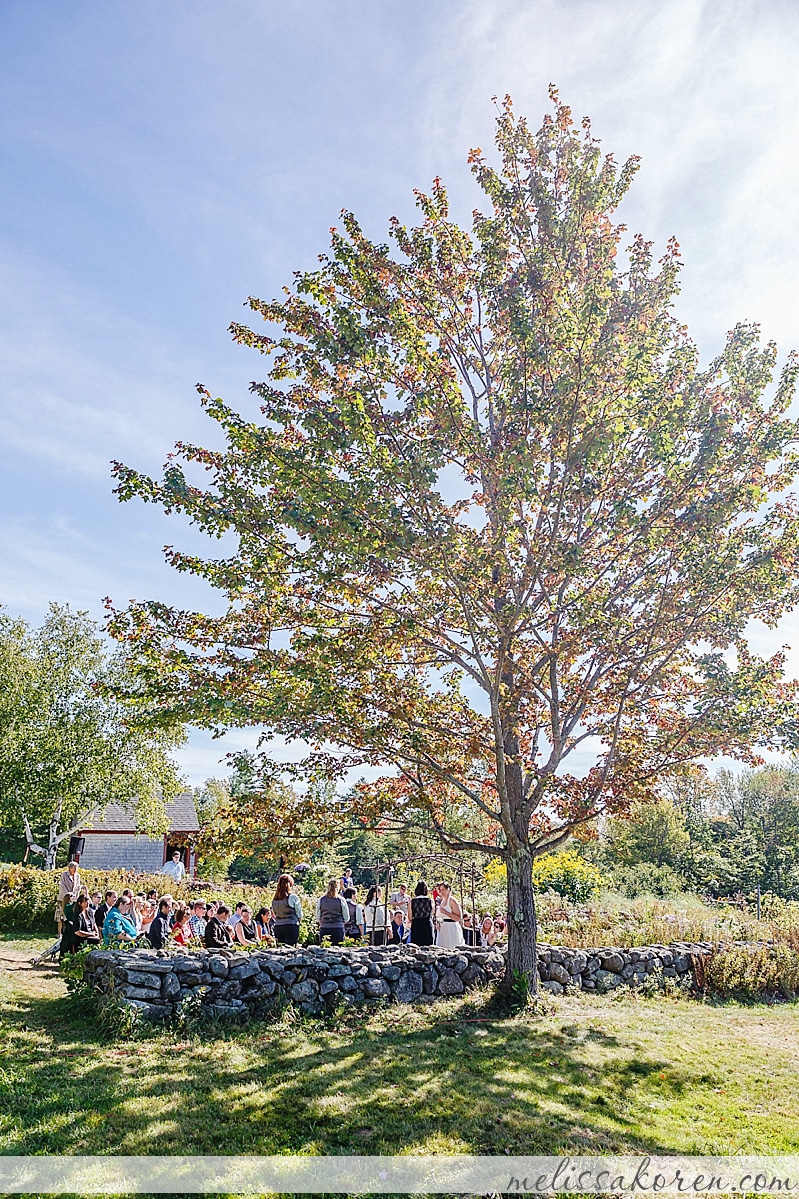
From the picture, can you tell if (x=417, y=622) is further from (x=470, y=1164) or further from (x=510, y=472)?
(x=470, y=1164)

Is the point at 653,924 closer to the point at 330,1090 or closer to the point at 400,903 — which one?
the point at 400,903

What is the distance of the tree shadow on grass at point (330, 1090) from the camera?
5.02 m

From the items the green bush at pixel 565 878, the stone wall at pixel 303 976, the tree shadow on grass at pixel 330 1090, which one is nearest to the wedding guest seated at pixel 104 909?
the stone wall at pixel 303 976

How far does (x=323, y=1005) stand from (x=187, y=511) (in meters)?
6.48

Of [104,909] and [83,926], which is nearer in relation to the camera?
[83,926]

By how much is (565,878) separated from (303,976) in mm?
16327

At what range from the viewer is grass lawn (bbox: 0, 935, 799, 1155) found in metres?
5.08

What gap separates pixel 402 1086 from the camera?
622 cm

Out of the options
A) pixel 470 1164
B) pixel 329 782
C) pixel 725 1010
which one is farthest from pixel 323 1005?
pixel 725 1010

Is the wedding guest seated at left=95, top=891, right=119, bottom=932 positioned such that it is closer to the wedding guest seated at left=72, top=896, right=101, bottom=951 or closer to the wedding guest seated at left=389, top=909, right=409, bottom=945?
the wedding guest seated at left=72, top=896, right=101, bottom=951

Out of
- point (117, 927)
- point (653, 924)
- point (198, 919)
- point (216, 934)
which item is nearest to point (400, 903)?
point (198, 919)

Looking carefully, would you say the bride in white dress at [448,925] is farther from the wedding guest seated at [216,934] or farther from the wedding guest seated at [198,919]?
the wedding guest seated at [198,919]

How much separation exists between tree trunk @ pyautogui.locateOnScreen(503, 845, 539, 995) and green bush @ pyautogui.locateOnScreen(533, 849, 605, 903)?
42.7 feet

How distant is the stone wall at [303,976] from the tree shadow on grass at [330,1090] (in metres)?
0.50
